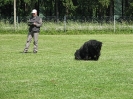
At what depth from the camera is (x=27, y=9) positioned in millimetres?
66062

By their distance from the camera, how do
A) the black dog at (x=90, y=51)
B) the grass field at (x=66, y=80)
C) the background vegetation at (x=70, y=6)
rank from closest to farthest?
the grass field at (x=66, y=80) → the black dog at (x=90, y=51) → the background vegetation at (x=70, y=6)

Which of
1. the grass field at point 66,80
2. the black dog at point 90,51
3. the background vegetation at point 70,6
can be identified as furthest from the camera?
the background vegetation at point 70,6

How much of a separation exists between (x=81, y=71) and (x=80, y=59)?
287 cm

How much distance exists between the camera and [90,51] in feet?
45.1

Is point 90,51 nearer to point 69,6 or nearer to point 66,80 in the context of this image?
point 66,80

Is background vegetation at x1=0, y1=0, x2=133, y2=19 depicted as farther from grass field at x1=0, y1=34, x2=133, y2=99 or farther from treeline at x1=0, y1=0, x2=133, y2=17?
grass field at x1=0, y1=34, x2=133, y2=99

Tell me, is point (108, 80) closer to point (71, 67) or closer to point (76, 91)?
point (76, 91)

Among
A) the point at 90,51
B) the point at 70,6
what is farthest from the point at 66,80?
the point at 70,6

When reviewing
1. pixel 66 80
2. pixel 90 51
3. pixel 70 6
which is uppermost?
pixel 70 6

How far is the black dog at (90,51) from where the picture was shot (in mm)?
13484

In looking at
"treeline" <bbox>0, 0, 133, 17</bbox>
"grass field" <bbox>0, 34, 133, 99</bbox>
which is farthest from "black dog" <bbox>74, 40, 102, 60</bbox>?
"treeline" <bbox>0, 0, 133, 17</bbox>

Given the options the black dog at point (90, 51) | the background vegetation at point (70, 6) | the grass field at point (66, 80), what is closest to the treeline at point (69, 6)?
the background vegetation at point (70, 6)

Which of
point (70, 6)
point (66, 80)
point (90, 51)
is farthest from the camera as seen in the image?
point (70, 6)

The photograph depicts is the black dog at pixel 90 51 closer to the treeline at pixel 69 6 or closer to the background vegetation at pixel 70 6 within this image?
the background vegetation at pixel 70 6
